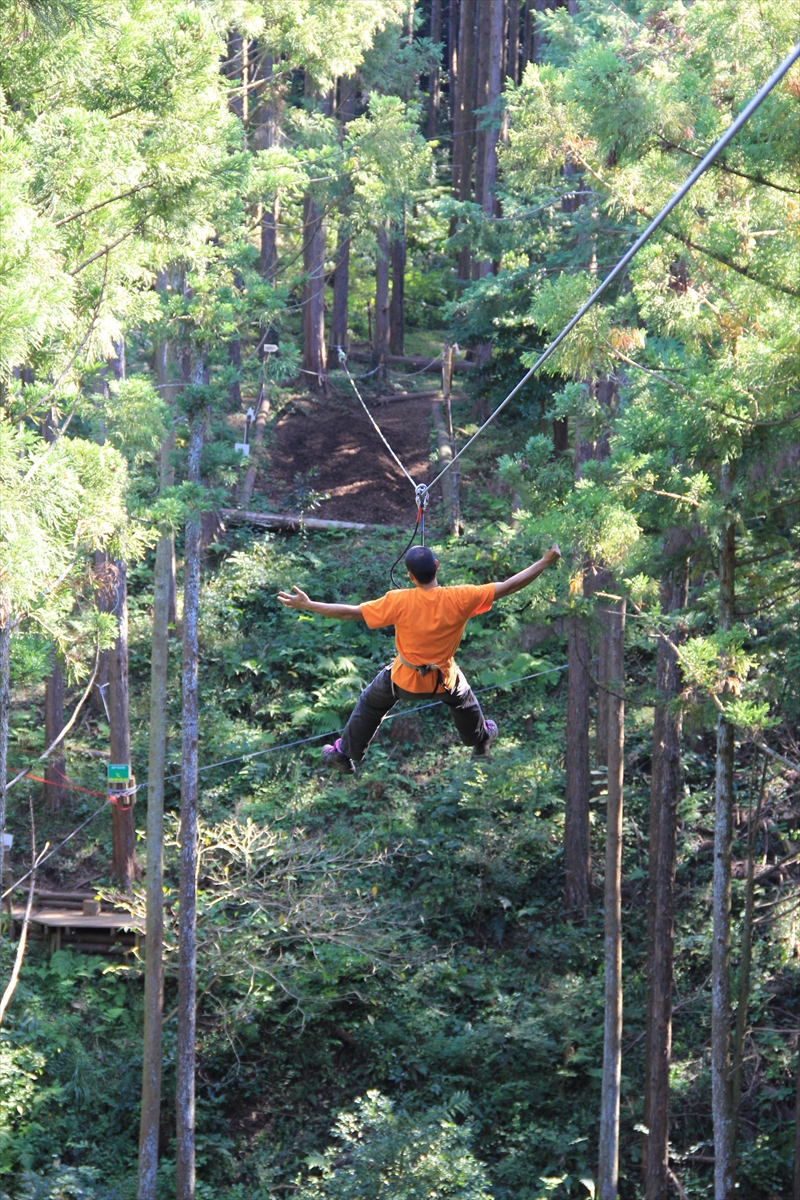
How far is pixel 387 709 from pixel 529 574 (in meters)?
1.77

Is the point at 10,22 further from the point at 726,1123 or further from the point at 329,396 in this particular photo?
the point at 329,396

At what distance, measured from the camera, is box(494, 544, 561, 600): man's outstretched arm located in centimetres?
543

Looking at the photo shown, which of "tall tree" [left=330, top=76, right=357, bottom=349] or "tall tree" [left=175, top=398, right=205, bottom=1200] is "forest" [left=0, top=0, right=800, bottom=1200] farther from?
"tall tree" [left=330, top=76, right=357, bottom=349]

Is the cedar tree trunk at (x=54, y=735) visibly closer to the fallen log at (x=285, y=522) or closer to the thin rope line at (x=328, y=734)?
the thin rope line at (x=328, y=734)

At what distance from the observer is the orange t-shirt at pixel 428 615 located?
6051 mm

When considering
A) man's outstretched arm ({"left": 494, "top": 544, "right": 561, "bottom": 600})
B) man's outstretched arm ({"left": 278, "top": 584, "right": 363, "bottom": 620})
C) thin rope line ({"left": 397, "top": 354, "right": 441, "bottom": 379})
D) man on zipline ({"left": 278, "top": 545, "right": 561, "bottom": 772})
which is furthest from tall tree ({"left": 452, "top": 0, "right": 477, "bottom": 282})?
man's outstretched arm ({"left": 494, "top": 544, "right": 561, "bottom": 600})

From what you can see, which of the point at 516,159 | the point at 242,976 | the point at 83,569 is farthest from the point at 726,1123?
the point at 516,159

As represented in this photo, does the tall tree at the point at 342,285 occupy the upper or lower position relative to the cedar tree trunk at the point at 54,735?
upper

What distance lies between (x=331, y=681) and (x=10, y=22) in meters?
12.3

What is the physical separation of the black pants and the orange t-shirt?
1.10 ft

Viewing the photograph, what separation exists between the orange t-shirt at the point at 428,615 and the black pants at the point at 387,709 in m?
0.34

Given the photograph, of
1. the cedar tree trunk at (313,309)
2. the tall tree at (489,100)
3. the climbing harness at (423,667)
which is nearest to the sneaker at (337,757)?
the climbing harness at (423,667)

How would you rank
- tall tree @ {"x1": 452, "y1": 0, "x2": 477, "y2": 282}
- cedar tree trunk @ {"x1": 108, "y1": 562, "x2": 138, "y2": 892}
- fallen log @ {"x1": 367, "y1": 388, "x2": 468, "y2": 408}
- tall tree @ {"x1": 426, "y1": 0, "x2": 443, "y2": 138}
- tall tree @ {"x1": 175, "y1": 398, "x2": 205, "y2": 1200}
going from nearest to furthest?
tall tree @ {"x1": 175, "y1": 398, "x2": 205, "y2": 1200} < cedar tree trunk @ {"x1": 108, "y1": 562, "x2": 138, "y2": 892} < fallen log @ {"x1": 367, "y1": 388, "x2": 468, "y2": 408} < tall tree @ {"x1": 452, "y1": 0, "x2": 477, "y2": 282} < tall tree @ {"x1": 426, "y1": 0, "x2": 443, "y2": 138}

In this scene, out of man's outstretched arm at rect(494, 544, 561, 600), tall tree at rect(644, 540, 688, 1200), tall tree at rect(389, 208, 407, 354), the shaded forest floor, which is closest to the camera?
man's outstretched arm at rect(494, 544, 561, 600)
